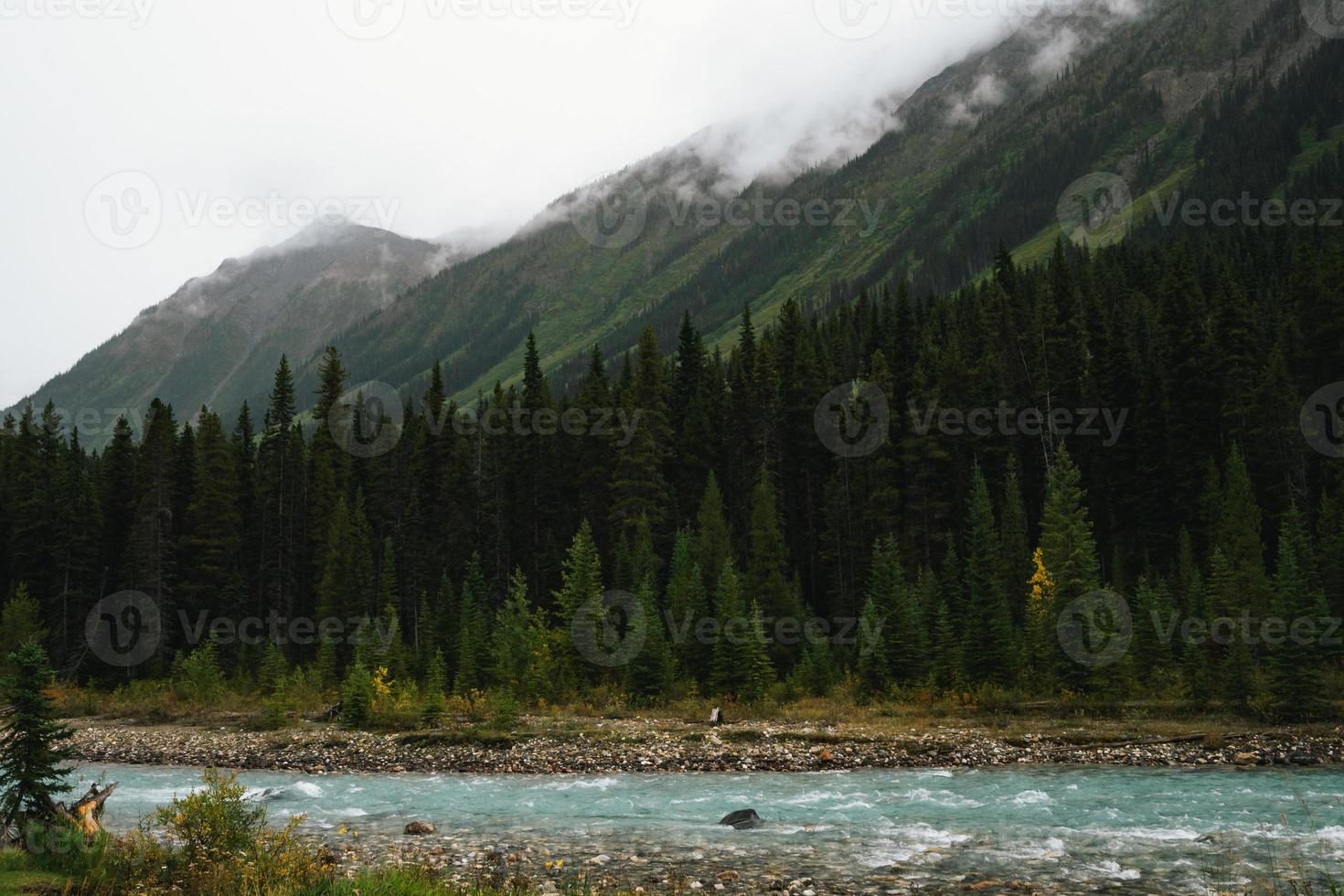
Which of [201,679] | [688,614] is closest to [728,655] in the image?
[688,614]

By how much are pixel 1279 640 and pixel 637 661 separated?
89.9ft

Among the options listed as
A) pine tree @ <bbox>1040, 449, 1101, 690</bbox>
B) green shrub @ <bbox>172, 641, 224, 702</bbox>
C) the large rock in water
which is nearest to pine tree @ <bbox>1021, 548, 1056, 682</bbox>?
pine tree @ <bbox>1040, 449, 1101, 690</bbox>

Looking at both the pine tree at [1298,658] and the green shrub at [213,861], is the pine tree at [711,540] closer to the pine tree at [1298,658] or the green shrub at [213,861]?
the pine tree at [1298,658]

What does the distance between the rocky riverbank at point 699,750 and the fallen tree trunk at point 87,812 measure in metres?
17.3

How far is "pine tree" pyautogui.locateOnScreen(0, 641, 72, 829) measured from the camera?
13.9 meters

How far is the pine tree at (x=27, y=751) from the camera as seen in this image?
13.9 metres

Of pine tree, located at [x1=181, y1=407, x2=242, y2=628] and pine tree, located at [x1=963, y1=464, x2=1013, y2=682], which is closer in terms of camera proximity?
pine tree, located at [x1=963, y1=464, x2=1013, y2=682]

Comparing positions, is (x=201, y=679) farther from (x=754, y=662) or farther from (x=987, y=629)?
(x=987, y=629)

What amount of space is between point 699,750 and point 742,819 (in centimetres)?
Answer: 1205

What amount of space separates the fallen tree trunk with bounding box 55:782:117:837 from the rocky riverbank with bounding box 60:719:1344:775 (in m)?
17.3

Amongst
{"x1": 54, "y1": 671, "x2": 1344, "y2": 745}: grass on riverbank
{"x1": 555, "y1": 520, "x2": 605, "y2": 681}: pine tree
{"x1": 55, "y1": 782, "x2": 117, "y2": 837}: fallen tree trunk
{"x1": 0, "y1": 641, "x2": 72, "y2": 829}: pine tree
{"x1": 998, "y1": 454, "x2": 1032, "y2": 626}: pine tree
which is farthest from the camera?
{"x1": 998, "y1": 454, "x2": 1032, "y2": 626}: pine tree

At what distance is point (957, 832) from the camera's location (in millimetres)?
19172

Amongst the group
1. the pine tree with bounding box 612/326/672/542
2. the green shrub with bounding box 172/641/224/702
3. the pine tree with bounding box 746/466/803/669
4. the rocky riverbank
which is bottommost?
the rocky riverbank

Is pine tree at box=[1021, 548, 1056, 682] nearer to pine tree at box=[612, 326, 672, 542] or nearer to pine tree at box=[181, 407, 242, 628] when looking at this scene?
pine tree at box=[612, 326, 672, 542]
